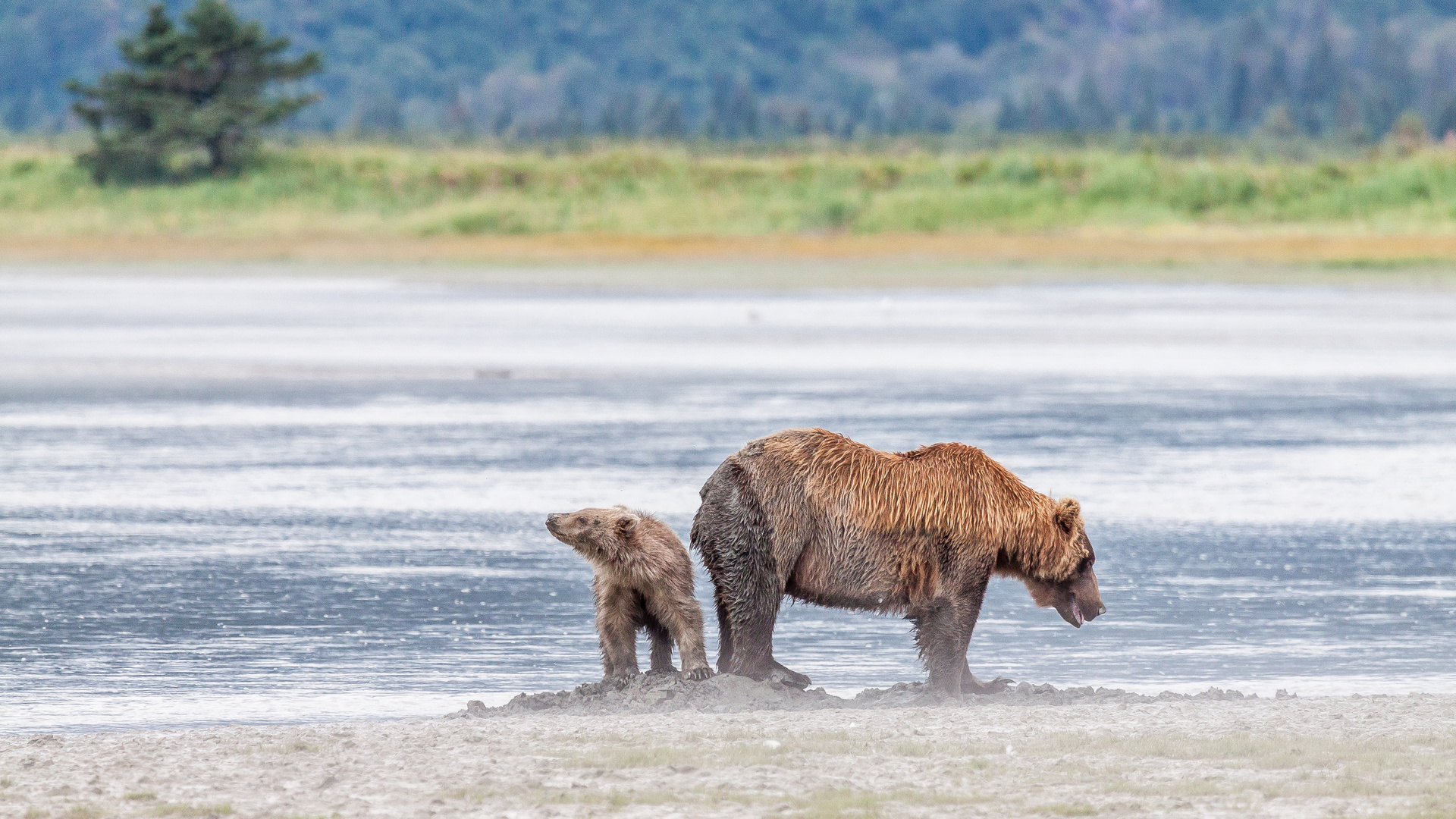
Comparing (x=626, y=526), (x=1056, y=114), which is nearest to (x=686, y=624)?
(x=626, y=526)

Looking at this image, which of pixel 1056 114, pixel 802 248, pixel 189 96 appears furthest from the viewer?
pixel 1056 114

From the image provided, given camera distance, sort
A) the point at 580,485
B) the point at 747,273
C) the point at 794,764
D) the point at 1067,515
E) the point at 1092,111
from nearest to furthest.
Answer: the point at 794,764, the point at 1067,515, the point at 580,485, the point at 747,273, the point at 1092,111

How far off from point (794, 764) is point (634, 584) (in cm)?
114

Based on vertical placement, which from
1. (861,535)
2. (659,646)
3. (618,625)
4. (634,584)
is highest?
(861,535)

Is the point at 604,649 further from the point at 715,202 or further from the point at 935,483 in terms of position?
the point at 715,202

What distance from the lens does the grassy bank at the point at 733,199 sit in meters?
50.8

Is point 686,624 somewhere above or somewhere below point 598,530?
below

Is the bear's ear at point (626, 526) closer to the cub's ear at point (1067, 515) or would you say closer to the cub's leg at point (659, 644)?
the cub's leg at point (659, 644)

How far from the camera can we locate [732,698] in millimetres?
7316

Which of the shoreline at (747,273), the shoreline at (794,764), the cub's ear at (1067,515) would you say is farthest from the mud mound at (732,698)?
the shoreline at (747,273)

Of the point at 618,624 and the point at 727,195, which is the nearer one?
the point at 618,624

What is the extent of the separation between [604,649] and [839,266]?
36166 millimetres

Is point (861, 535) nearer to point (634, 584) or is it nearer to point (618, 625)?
point (634, 584)

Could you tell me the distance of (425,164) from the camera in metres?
60.3
